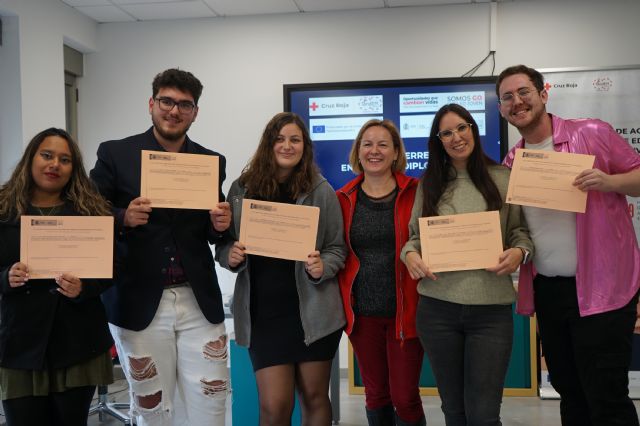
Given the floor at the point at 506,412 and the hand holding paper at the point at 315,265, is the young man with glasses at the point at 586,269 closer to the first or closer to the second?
the hand holding paper at the point at 315,265

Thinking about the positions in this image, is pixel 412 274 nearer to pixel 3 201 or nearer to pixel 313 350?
pixel 313 350

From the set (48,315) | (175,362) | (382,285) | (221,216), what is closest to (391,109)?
(382,285)

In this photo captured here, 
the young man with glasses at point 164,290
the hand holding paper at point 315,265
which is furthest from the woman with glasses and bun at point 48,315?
the hand holding paper at point 315,265

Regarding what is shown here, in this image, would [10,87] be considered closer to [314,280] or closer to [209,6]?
[209,6]

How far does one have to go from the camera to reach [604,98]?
4.23m

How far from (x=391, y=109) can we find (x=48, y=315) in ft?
10.4

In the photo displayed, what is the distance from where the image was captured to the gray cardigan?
207 cm

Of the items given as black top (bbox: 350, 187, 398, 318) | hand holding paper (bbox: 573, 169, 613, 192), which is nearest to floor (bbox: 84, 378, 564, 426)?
black top (bbox: 350, 187, 398, 318)

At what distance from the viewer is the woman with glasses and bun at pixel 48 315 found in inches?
68.9

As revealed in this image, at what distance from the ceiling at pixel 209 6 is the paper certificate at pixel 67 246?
9.96 ft

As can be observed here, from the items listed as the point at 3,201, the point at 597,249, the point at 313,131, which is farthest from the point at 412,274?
the point at 313,131

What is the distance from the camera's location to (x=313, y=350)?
210 cm

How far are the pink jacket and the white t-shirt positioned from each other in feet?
0.12

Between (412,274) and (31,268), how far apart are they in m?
1.26
